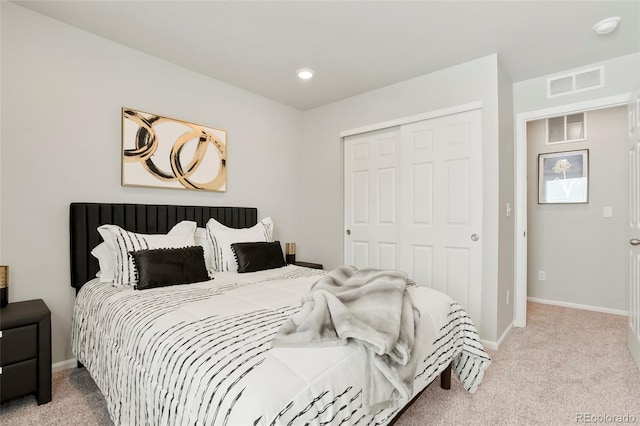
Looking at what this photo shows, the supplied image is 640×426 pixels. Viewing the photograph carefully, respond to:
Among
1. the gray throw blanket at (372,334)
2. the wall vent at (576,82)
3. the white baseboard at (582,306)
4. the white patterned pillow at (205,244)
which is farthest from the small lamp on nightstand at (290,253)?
the white baseboard at (582,306)

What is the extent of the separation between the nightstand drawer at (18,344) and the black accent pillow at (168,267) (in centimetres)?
57

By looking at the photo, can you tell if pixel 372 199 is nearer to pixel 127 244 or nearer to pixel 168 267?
pixel 168 267

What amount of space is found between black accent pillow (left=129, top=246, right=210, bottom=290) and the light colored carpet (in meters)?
0.77

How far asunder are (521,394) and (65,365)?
319 cm

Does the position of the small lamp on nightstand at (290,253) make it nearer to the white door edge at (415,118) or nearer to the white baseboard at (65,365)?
the white door edge at (415,118)

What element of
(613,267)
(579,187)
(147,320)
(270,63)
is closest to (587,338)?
(613,267)

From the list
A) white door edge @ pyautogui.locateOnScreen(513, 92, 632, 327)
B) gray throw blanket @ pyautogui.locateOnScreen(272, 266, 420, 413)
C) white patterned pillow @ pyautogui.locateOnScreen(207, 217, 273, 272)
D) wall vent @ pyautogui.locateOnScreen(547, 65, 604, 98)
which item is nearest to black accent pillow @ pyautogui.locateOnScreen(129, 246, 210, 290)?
white patterned pillow @ pyautogui.locateOnScreen(207, 217, 273, 272)

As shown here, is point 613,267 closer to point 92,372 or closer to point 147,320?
point 147,320

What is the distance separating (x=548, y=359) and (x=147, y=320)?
2.90m

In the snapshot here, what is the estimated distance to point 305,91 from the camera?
3580mm

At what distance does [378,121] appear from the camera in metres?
3.51

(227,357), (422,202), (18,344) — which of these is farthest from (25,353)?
(422,202)

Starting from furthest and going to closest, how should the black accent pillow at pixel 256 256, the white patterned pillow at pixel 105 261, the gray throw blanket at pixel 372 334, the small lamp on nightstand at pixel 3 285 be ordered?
the black accent pillow at pixel 256 256
the white patterned pillow at pixel 105 261
the small lamp on nightstand at pixel 3 285
the gray throw blanket at pixel 372 334

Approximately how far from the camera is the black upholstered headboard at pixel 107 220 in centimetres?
230
